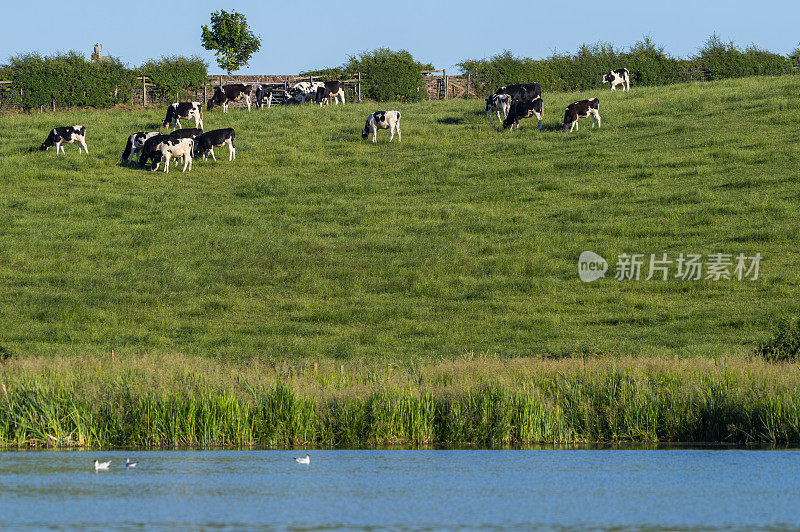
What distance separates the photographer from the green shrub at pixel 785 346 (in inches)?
846

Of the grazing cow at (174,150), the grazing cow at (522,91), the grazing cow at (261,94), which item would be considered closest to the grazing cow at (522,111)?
the grazing cow at (522,91)

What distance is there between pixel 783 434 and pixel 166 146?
3851cm

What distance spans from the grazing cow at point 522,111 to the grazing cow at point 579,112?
1.44 metres

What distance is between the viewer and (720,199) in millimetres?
41750

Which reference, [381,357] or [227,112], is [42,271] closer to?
[381,357]

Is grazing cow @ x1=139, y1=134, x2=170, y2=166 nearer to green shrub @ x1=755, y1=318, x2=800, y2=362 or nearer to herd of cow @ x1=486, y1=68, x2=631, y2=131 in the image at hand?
herd of cow @ x1=486, y1=68, x2=631, y2=131

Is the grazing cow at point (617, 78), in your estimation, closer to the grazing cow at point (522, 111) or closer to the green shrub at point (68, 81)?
the grazing cow at point (522, 111)

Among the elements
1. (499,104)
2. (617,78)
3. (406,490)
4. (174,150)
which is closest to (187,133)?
(174,150)

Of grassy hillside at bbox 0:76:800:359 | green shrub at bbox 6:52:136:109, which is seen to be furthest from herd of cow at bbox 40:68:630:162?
green shrub at bbox 6:52:136:109

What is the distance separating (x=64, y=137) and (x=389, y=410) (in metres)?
40.2

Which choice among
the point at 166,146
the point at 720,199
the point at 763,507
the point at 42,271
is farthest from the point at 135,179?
the point at 763,507

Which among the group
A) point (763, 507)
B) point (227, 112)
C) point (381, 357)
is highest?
point (227, 112)

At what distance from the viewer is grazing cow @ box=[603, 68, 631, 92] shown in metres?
68.6

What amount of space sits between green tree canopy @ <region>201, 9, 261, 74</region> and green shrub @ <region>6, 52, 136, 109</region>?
403 inches
